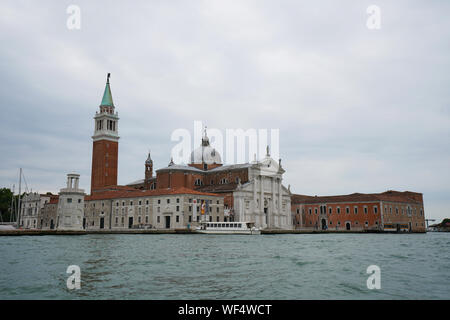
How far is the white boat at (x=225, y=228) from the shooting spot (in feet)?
165

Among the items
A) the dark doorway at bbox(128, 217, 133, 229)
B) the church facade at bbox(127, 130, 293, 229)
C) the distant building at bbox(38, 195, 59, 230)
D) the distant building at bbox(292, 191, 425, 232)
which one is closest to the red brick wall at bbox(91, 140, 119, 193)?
the church facade at bbox(127, 130, 293, 229)

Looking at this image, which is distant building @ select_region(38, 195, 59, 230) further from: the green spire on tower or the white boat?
the white boat

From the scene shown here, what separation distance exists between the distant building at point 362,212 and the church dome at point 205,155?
16745 millimetres

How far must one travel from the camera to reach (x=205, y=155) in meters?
75.2

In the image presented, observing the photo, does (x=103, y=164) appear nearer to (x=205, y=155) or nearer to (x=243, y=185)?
(x=205, y=155)

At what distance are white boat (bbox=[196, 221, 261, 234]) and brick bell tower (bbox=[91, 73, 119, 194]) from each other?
82.4 feet

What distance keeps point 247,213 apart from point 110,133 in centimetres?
2789

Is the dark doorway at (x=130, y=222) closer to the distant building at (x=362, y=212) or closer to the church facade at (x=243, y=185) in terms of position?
the church facade at (x=243, y=185)

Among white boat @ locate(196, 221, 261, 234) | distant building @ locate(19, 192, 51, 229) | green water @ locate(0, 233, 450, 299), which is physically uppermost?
distant building @ locate(19, 192, 51, 229)

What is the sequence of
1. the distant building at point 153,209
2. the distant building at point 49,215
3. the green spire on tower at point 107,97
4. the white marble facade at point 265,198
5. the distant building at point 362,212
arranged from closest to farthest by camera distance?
the distant building at point 153,209
the white marble facade at point 265,198
the distant building at point 49,215
the distant building at point 362,212
the green spire on tower at point 107,97

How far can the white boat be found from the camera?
5033 centimetres

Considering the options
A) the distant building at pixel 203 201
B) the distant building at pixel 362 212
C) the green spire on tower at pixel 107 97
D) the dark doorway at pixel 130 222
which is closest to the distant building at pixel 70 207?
the distant building at pixel 203 201
